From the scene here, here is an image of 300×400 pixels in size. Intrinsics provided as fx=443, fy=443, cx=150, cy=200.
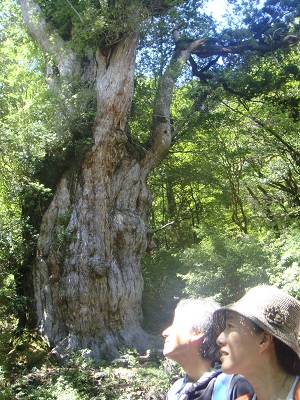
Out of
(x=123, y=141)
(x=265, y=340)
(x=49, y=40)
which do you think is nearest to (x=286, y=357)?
(x=265, y=340)

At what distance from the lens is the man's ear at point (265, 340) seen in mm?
1944

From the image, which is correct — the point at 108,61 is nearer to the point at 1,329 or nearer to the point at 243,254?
the point at 243,254

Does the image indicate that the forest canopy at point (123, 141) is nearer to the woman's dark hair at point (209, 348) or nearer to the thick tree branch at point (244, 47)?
the thick tree branch at point (244, 47)

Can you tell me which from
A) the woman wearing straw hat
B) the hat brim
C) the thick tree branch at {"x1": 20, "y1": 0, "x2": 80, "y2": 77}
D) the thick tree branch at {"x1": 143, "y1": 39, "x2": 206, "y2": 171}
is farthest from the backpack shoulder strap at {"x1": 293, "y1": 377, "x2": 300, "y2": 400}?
the thick tree branch at {"x1": 20, "y1": 0, "x2": 80, "y2": 77}

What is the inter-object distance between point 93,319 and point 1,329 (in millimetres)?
1610

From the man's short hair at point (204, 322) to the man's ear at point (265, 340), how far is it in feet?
1.66

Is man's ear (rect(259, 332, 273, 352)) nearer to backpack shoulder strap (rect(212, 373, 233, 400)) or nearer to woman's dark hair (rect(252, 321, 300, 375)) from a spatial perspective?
woman's dark hair (rect(252, 321, 300, 375))

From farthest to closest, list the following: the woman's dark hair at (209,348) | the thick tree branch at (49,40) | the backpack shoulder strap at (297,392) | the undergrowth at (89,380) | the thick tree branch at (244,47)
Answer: the thick tree branch at (244,47), the thick tree branch at (49,40), the undergrowth at (89,380), the woman's dark hair at (209,348), the backpack shoulder strap at (297,392)

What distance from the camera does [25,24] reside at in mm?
11164

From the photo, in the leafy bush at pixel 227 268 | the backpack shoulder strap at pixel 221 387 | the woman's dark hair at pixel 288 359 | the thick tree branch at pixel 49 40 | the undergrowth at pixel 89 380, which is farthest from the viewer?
the thick tree branch at pixel 49 40

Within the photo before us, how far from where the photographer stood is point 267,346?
76.7 inches

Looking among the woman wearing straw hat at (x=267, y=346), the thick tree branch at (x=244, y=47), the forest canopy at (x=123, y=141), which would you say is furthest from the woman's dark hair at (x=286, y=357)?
the thick tree branch at (x=244, y=47)

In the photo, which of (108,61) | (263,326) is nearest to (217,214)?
(108,61)

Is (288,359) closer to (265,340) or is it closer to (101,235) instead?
(265,340)
